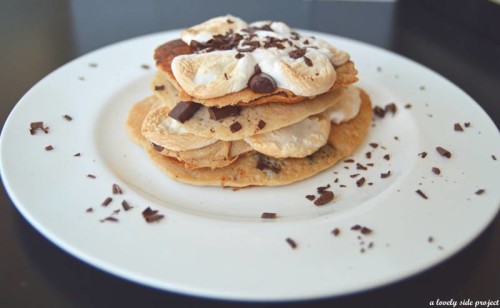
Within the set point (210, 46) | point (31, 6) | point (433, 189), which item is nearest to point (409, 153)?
point (433, 189)

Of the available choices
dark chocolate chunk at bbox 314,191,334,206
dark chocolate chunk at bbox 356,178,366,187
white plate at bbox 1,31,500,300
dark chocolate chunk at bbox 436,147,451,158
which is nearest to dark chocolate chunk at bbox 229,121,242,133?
white plate at bbox 1,31,500,300

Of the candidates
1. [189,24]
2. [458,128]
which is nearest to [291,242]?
[458,128]

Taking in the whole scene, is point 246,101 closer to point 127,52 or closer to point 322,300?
point 322,300

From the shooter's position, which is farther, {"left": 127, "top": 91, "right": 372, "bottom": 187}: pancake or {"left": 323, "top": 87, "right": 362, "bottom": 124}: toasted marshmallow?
{"left": 323, "top": 87, "right": 362, "bottom": 124}: toasted marshmallow

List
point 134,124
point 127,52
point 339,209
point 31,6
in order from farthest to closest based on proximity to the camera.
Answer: point 31,6
point 127,52
point 134,124
point 339,209

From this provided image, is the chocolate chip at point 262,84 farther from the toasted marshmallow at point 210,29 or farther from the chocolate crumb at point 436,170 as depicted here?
the chocolate crumb at point 436,170

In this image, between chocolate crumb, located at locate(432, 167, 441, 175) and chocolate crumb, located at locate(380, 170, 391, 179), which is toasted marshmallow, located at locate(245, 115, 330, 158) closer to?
chocolate crumb, located at locate(380, 170, 391, 179)

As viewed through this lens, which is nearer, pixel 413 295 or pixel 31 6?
pixel 413 295
